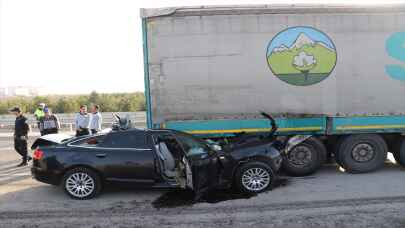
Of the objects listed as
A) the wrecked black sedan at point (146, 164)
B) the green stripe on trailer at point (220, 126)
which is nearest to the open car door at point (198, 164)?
the wrecked black sedan at point (146, 164)

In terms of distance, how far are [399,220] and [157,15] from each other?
568 centimetres

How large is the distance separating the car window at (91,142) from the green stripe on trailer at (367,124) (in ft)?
15.6

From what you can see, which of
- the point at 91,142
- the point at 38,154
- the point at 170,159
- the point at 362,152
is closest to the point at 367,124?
the point at 362,152

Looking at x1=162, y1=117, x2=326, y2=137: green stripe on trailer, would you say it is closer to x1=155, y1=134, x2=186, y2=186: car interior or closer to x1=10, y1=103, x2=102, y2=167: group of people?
x1=155, y1=134, x2=186, y2=186: car interior

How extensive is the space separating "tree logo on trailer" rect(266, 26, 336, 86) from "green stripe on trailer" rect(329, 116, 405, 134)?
106cm

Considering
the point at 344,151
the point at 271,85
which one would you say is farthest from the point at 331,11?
the point at 344,151

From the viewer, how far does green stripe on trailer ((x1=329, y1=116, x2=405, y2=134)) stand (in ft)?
25.1

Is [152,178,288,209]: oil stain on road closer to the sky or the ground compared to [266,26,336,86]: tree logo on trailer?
closer to the ground

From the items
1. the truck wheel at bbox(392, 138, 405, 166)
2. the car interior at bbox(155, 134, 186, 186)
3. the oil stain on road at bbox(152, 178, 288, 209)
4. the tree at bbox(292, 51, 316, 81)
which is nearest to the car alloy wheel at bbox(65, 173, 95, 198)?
the oil stain on road at bbox(152, 178, 288, 209)

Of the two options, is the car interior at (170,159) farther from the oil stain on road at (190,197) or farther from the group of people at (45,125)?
the group of people at (45,125)

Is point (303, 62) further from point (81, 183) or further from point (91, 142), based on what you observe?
point (81, 183)

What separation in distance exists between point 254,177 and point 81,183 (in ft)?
10.0

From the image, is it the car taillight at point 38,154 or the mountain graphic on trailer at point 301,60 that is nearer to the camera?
the car taillight at point 38,154

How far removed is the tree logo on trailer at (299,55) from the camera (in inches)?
302
